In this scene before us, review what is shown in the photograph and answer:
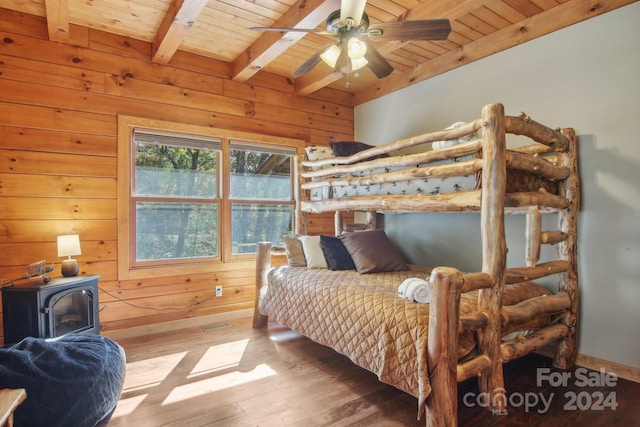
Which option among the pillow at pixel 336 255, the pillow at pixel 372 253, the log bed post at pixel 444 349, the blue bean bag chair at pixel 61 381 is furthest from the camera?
the pillow at pixel 336 255

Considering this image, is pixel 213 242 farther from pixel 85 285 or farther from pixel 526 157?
pixel 526 157

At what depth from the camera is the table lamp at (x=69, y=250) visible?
2.59 meters

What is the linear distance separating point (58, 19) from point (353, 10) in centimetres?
230

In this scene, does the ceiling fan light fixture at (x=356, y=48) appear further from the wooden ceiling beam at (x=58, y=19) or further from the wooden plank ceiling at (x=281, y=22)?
the wooden ceiling beam at (x=58, y=19)

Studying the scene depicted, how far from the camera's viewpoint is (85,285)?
8.58 feet

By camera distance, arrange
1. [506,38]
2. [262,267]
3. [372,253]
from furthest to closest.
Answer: [262,267] → [372,253] → [506,38]

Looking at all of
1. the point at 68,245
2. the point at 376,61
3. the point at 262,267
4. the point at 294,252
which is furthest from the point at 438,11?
the point at 68,245

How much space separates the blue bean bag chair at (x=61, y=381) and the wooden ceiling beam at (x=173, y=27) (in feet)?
7.44

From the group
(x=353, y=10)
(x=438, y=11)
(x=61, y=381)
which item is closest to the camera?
(x=61, y=381)

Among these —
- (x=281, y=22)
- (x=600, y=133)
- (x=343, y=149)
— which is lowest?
(x=600, y=133)

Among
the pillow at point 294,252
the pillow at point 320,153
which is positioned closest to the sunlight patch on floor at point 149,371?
the pillow at point 294,252

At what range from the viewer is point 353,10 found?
182cm

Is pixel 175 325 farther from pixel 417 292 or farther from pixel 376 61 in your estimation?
pixel 376 61

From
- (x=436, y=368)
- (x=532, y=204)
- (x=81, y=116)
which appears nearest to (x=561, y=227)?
(x=532, y=204)
